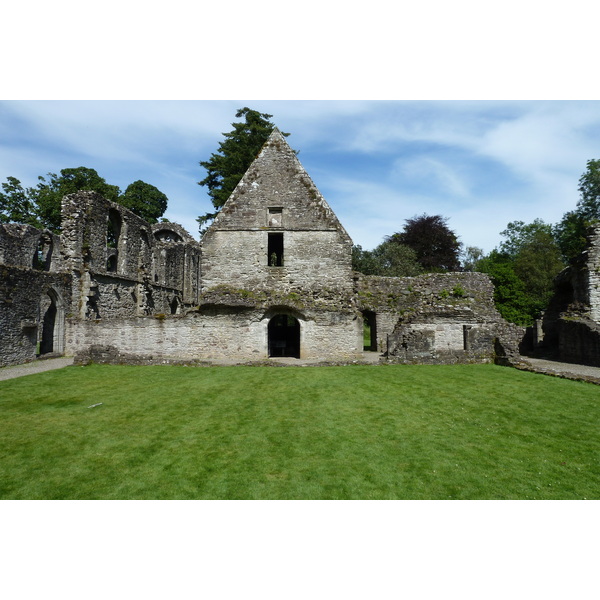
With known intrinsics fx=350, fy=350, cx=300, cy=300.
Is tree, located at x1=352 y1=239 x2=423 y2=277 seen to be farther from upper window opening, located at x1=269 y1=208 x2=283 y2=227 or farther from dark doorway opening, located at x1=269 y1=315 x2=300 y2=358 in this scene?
upper window opening, located at x1=269 y1=208 x2=283 y2=227

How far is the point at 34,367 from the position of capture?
12578 mm

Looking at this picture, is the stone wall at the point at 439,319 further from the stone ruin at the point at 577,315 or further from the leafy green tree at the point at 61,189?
the leafy green tree at the point at 61,189

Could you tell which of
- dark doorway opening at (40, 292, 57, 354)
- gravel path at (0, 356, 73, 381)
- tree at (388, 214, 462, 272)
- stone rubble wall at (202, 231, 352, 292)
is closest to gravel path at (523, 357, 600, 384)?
stone rubble wall at (202, 231, 352, 292)

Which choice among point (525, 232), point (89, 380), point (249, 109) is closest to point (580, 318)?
point (89, 380)

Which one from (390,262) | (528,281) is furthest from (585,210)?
(390,262)

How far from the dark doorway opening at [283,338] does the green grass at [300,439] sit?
27.3ft

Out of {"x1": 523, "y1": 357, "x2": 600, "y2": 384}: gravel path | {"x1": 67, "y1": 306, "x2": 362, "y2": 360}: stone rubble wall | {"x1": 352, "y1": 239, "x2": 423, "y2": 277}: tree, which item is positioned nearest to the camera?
{"x1": 523, "y1": 357, "x2": 600, "y2": 384}: gravel path

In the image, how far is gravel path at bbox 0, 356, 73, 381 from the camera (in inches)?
443

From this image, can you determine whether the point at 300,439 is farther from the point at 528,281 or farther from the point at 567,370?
the point at 528,281

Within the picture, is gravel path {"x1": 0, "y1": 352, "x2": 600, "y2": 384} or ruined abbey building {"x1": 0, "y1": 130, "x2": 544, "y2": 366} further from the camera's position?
ruined abbey building {"x1": 0, "y1": 130, "x2": 544, "y2": 366}

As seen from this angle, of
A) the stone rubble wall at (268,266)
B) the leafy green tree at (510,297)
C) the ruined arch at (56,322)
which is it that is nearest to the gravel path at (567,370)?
the stone rubble wall at (268,266)

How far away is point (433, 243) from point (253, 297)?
30732 mm

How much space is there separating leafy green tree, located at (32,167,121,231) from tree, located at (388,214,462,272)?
33493 mm

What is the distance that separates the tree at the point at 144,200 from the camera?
43188 millimetres
